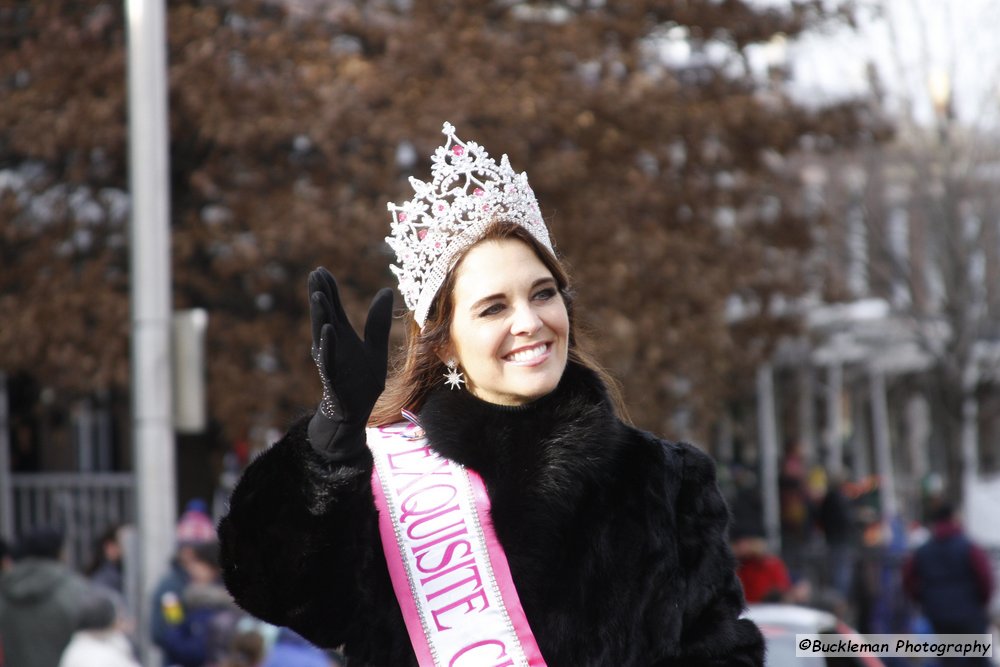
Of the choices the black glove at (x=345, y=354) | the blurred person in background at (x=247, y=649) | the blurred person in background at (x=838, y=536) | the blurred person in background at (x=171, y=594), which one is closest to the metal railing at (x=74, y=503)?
the blurred person in background at (x=171, y=594)

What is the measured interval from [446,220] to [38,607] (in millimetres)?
5971

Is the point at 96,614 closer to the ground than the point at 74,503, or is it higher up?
higher up

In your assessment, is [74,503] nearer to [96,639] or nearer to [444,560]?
[96,639]

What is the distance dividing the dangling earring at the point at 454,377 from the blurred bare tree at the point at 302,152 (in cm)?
833

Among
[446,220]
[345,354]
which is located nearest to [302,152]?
[446,220]

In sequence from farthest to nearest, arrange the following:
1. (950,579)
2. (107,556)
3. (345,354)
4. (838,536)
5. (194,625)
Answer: (838,536) → (950,579) → (107,556) → (194,625) → (345,354)

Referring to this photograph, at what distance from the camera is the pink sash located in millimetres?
3127

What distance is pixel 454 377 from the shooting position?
10.8 ft

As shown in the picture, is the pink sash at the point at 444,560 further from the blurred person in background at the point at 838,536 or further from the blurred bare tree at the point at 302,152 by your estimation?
the blurred person in background at the point at 838,536

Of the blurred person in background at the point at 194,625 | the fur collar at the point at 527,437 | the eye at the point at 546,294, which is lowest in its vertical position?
the blurred person in background at the point at 194,625

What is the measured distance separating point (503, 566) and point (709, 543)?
41cm

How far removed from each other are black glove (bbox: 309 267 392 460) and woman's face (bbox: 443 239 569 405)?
355 mm

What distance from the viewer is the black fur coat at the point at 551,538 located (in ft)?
9.74

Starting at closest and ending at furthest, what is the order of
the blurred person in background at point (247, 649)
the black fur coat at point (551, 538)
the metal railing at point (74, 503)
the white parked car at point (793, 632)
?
the black fur coat at point (551, 538), the blurred person in background at point (247, 649), the white parked car at point (793, 632), the metal railing at point (74, 503)
